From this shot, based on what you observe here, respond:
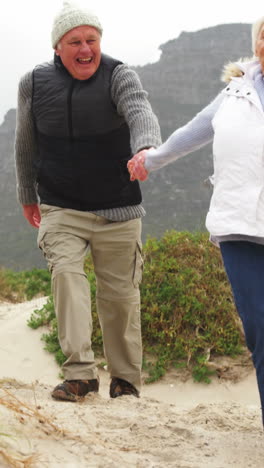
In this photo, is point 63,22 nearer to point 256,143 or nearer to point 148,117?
point 148,117

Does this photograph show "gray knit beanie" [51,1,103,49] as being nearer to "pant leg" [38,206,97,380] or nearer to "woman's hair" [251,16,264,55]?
"pant leg" [38,206,97,380]

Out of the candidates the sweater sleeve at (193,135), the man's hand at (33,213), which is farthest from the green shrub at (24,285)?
the sweater sleeve at (193,135)

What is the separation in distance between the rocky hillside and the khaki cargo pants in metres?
44.3

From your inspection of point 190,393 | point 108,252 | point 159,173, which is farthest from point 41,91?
point 159,173

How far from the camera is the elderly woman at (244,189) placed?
291 centimetres

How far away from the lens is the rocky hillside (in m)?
68.2

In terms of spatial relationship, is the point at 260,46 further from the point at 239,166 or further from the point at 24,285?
the point at 24,285

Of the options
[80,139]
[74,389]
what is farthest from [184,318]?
[80,139]

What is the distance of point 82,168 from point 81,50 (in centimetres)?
79

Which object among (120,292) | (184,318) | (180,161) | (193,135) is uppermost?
(193,135)

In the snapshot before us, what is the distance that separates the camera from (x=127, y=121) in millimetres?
4328

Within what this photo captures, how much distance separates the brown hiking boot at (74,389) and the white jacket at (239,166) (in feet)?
5.70

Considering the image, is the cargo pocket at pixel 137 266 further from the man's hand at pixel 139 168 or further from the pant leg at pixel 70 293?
the man's hand at pixel 139 168

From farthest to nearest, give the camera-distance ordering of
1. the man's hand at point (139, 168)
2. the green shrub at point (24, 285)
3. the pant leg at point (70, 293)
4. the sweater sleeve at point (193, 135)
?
the green shrub at point (24, 285) → the pant leg at point (70, 293) → the man's hand at point (139, 168) → the sweater sleeve at point (193, 135)
